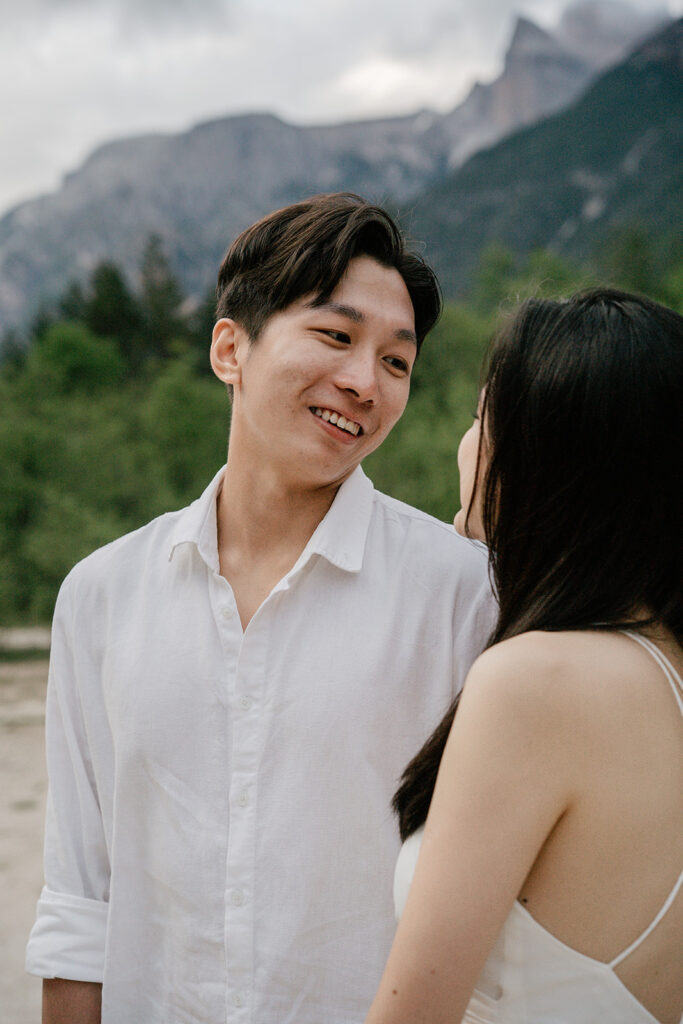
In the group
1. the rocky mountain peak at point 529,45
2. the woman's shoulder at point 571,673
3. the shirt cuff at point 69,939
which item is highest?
the rocky mountain peak at point 529,45

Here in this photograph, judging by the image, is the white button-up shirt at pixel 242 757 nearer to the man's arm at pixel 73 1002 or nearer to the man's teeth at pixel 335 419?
→ the man's arm at pixel 73 1002

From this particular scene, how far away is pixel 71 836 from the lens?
2006mm

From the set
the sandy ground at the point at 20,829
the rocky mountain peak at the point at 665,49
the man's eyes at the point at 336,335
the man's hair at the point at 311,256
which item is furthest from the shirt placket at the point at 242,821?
the rocky mountain peak at the point at 665,49

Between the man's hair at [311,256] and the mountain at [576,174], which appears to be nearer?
the man's hair at [311,256]

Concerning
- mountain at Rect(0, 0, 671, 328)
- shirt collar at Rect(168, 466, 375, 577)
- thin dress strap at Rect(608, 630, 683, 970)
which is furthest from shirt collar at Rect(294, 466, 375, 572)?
mountain at Rect(0, 0, 671, 328)

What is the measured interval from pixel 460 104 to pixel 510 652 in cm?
15036

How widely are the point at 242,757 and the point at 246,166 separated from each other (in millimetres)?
142295

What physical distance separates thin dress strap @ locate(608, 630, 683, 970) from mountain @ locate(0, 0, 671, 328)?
11673 cm

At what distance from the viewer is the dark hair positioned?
1.35m

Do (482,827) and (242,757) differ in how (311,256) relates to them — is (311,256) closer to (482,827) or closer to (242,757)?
(242,757)

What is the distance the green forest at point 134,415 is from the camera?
21.6 meters

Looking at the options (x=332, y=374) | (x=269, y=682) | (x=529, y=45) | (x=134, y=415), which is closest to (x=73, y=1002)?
(x=269, y=682)

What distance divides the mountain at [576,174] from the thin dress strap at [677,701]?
219 feet

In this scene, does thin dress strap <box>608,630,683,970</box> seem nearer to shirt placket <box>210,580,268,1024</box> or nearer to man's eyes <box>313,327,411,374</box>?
shirt placket <box>210,580,268,1024</box>
